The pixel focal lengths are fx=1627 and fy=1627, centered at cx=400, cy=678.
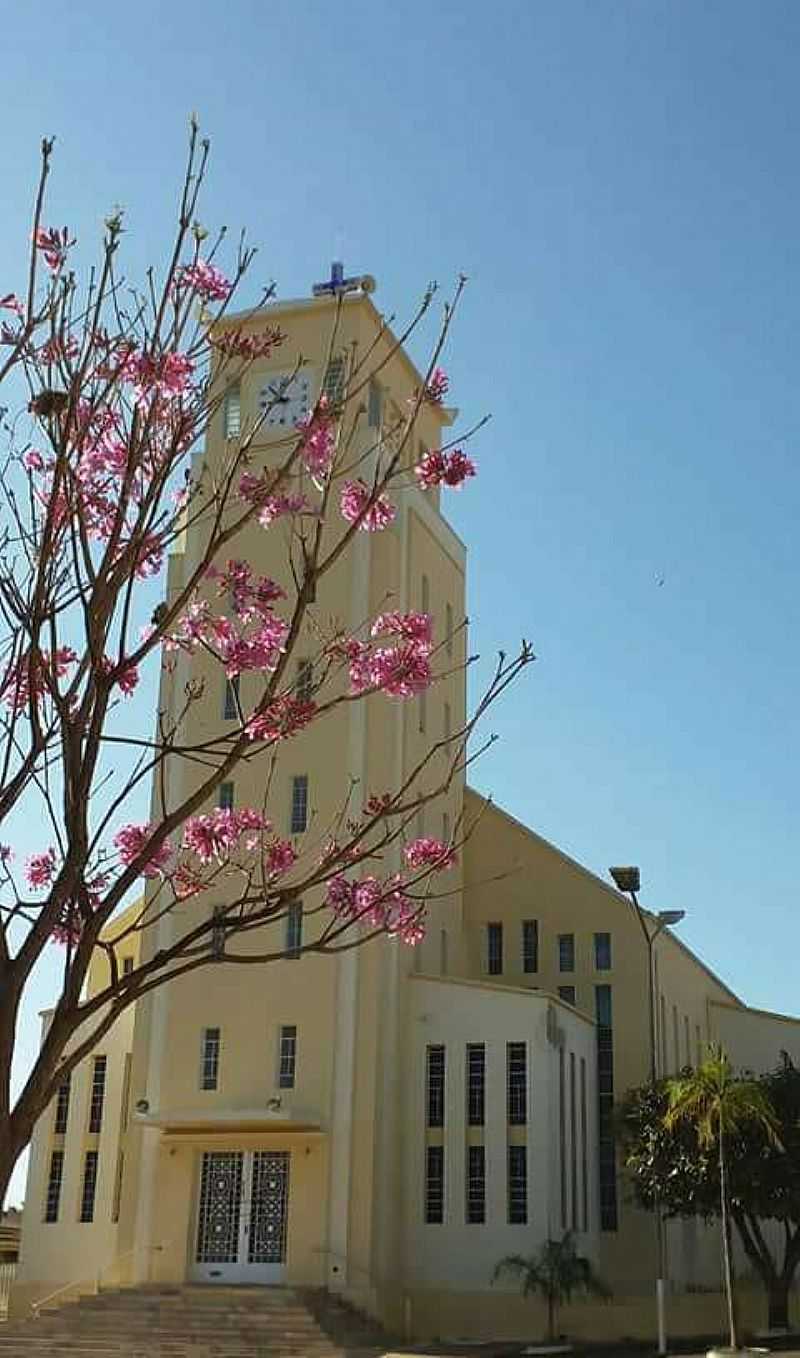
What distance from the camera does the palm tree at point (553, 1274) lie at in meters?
30.4

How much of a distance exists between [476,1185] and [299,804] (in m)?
8.61

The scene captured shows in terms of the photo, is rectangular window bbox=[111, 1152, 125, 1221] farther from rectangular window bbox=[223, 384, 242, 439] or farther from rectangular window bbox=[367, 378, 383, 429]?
rectangular window bbox=[367, 378, 383, 429]

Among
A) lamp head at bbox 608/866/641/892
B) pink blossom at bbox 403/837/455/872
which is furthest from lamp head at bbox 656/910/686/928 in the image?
pink blossom at bbox 403/837/455/872

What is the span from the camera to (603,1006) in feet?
125

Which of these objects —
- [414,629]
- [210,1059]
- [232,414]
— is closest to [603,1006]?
[210,1059]

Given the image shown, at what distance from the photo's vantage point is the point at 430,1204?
107 ft

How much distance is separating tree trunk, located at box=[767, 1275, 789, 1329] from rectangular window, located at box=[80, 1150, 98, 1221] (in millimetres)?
14061

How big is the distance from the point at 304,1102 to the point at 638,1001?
30.5 ft

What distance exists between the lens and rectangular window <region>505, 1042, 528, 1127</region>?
32.6m

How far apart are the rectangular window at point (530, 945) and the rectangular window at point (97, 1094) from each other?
406 inches

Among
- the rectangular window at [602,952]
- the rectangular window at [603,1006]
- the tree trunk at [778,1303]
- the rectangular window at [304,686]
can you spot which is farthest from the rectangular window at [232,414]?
the rectangular window at [304,686]

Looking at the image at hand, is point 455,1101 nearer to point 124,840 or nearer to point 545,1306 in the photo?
point 545,1306

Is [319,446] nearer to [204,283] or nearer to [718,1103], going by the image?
[204,283]

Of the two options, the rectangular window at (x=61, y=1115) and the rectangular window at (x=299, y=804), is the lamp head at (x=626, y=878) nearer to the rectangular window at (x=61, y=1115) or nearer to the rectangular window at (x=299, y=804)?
the rectangular window at (x=299, y=804)
